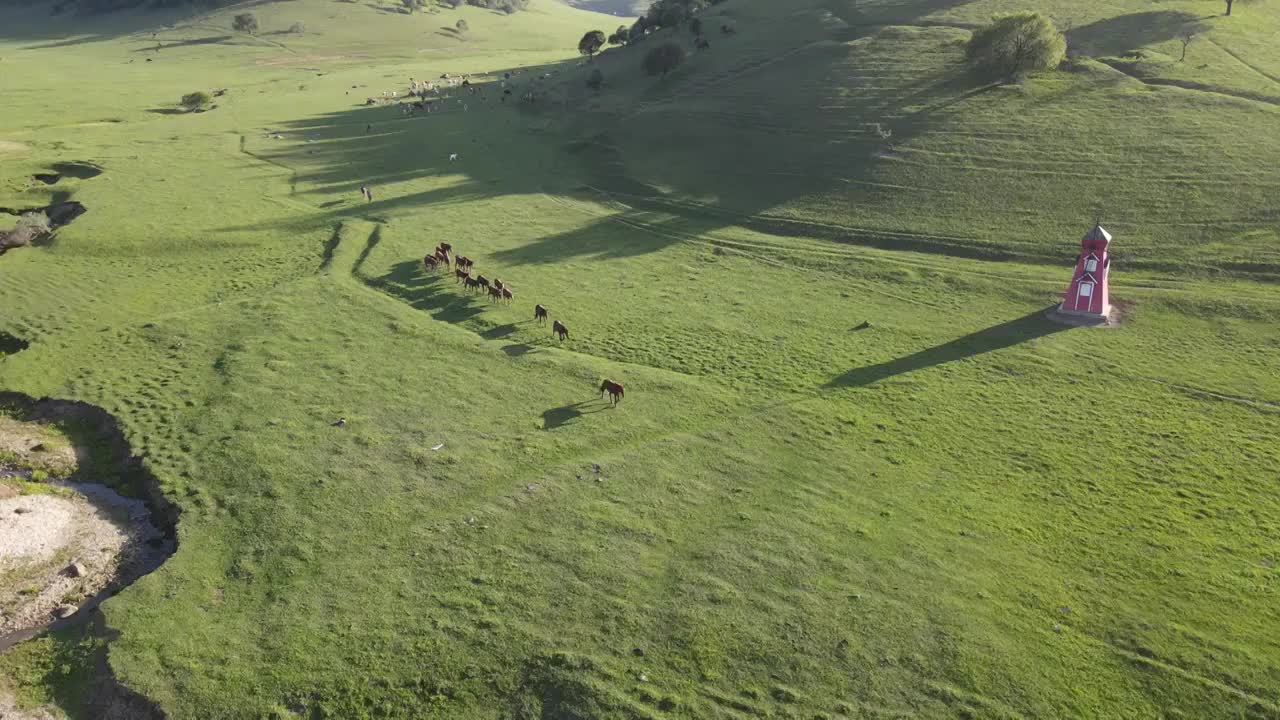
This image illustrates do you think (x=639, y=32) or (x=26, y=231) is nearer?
(x=26, y=231)

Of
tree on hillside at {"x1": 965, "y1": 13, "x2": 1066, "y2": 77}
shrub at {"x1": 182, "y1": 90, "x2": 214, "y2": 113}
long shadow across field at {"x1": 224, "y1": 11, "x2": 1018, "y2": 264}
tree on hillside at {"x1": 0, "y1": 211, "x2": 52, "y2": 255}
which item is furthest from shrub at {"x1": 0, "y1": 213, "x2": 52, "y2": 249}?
tree on hillside at {"x1": 965, "y1": 13, "x2": 1066, "y2": 77}

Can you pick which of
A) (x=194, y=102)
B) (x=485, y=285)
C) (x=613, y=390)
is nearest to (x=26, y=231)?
(x=485, y=285)

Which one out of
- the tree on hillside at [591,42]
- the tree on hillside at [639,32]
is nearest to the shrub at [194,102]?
the tree on hillside at [591,42]

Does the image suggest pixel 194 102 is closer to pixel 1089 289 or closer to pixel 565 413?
pixel 565 413

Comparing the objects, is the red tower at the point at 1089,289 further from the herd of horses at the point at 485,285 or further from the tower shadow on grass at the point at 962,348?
the herd of horses at the point at 485,285

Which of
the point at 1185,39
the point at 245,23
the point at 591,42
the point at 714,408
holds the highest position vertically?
the point at 245,23

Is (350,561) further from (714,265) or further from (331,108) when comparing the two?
(331,108)

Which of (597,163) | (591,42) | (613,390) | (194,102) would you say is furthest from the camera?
(591,42)

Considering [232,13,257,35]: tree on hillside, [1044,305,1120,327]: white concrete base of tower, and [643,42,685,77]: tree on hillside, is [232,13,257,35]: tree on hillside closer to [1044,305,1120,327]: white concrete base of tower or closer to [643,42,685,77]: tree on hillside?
[643,42,685,77]: tree on hillside
